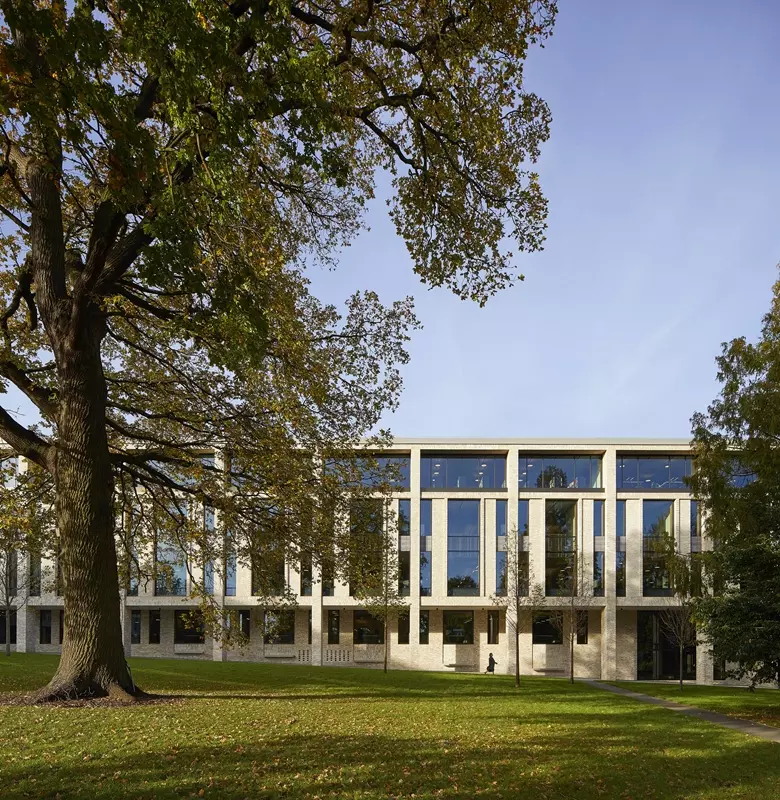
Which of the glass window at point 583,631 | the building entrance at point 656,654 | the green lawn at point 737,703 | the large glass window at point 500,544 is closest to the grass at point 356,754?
the green lawn at point 737,703

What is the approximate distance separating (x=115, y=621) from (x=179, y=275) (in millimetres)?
8223

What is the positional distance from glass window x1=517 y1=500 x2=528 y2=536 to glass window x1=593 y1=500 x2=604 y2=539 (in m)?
4.13

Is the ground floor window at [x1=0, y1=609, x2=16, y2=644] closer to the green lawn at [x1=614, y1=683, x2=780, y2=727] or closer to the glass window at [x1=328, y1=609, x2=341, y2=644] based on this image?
the glass window at [x1=328, y1=609, x2=341, y2=644]

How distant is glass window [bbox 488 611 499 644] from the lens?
155 ft

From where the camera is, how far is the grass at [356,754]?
795 centimetres

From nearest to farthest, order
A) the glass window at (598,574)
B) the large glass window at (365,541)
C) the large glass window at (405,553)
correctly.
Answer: the large glass window at (365,541) → the glass window at (598,574) → the large glass window at (405,553)

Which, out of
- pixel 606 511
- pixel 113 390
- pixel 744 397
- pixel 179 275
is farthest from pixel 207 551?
pixel 606 511

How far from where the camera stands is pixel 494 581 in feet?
150

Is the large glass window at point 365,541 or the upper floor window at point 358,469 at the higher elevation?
the upper floor window at point 358,469

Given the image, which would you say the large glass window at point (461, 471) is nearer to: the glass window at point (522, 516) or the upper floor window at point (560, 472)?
the upper floor window at point (560, 472)

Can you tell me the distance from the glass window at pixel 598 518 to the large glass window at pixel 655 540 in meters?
2.51

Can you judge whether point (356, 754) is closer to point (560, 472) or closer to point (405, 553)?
point (405, 553)

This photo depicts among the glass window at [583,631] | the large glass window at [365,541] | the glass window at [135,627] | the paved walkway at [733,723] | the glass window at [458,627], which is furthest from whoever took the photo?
the glass window at [135,627]

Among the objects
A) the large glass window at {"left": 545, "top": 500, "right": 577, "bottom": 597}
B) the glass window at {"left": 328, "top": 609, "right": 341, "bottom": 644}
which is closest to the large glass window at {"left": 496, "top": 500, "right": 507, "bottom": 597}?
the large glass window at {"left": 545, "top": 500, "right": 577, "bottom": 597}
